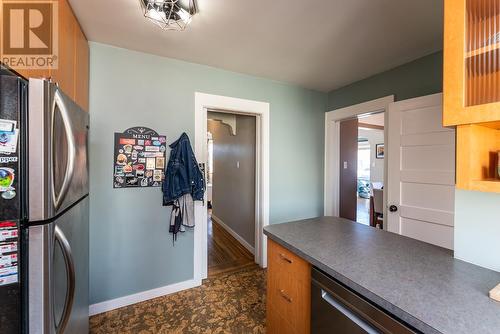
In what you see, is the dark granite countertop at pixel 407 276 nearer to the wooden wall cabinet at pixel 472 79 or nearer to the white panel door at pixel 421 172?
the wooden wall cabinet at pixel 472 79

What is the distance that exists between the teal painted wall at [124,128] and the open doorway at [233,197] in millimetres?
700

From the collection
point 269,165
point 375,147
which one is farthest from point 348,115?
point 375,147

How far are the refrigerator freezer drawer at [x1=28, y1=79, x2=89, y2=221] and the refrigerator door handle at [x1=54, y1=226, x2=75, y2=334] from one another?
4.8 inches

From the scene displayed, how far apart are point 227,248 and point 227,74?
8.29ft

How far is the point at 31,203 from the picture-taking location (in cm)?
85

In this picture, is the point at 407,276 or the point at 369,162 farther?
the point at 369,162

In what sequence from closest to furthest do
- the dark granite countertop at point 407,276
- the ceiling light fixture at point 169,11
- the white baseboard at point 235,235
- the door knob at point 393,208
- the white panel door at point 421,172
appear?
1. the dark granite countertop at point 407,276
2. the ceiling light fixture at point 169,11
3. the white panel door at point 421,172
4. the door knob at point 393,208
5. the white baseboard at point 235,235

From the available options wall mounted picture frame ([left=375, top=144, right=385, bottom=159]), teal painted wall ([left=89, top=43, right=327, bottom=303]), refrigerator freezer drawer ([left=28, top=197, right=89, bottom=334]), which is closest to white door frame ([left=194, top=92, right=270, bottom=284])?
teal painted wall ([left=89, top=43, right=327, bottom=303])

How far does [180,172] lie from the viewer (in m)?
2.15

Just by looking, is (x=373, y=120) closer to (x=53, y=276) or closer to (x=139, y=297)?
(x=139, y=297)

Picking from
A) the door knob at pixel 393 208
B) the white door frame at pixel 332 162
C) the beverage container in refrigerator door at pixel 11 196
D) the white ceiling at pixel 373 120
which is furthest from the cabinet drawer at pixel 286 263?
the white ceiling at pixel 373 120

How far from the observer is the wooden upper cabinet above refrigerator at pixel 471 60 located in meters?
0.82
